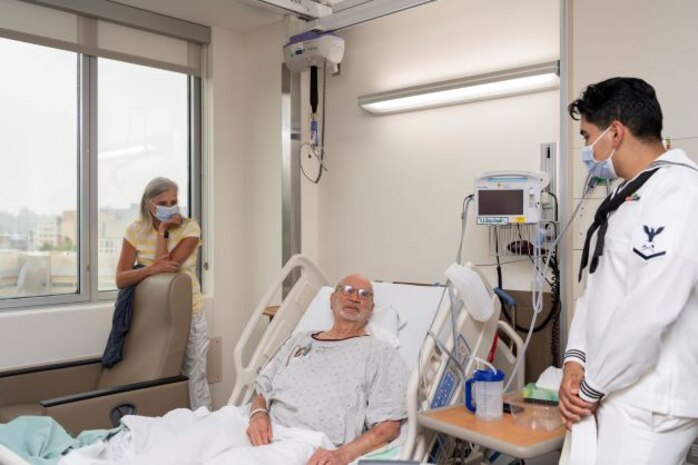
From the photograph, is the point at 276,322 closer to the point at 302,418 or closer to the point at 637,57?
the point at 302,418

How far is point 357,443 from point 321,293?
99 cm

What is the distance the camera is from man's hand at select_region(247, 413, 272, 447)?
7.24ft

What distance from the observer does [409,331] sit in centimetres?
265

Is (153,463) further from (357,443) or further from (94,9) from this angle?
(94,9)

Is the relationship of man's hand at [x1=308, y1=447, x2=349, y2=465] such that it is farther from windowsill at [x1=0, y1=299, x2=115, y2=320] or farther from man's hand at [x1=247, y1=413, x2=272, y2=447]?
windowsill at [x1=0, y1=299, x2=115, y2=320]

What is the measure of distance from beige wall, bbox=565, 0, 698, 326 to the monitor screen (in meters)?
0.25

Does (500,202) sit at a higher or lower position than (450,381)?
higher

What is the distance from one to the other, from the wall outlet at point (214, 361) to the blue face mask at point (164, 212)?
1030 millimetres

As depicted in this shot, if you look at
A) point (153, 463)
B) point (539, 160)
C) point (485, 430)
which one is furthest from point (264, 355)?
point (539, 160)

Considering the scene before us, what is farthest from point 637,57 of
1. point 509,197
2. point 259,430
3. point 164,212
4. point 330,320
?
point 164,212

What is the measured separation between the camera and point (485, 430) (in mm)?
1927

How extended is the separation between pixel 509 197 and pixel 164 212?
1.75 m

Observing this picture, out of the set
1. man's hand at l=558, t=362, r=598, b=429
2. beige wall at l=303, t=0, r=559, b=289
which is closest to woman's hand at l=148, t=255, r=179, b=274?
beige wall at l=303, t=0, r=559, b=289

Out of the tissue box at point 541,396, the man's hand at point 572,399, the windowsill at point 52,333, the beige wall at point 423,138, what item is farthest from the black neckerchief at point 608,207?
the windowsill at point 52,333
